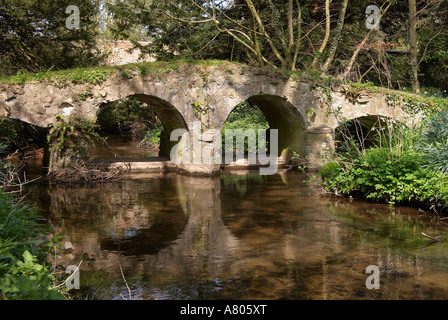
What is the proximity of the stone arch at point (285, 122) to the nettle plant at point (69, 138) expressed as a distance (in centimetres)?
503

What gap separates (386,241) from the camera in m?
7.30

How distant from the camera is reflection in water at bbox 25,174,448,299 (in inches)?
212

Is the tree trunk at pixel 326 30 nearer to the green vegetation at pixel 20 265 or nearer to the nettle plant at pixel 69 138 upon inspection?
the nettle plant at pixel 69 138

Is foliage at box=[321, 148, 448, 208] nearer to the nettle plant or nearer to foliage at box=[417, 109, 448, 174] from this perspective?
foliage at box=[417, 109, 448, 174]

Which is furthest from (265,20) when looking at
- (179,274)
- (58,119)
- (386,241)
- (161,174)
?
(179,274)

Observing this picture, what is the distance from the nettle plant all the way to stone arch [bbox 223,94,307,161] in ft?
16.5

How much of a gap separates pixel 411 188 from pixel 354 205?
1.17m

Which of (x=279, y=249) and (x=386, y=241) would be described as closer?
(x=279, y=249)

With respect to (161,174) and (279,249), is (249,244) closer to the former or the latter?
(279,249)

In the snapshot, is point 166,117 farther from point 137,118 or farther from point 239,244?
point 137,118

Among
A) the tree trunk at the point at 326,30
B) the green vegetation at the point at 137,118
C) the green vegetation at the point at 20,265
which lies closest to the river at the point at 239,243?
the green vegetation at the point at 20,265
